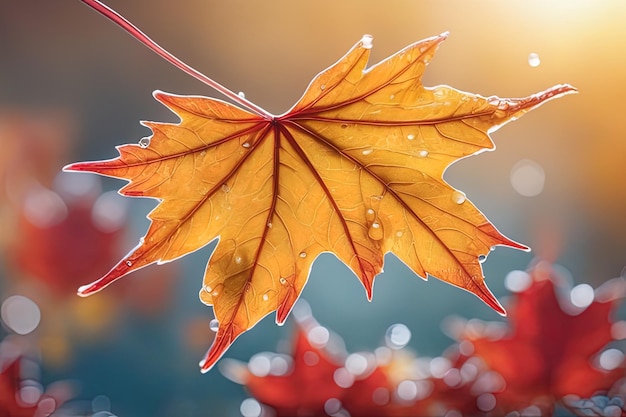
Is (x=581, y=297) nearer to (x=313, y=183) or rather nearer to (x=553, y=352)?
(x=553, y=352)

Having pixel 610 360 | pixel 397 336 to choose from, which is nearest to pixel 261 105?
pixel 397 336

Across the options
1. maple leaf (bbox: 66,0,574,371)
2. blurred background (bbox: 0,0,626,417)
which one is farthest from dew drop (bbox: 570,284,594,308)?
maple leaf (bbox: 66,0,574,371)

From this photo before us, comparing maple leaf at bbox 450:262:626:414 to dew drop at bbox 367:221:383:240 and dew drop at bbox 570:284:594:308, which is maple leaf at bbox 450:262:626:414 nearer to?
dew drop at bbox 570:284:594:308

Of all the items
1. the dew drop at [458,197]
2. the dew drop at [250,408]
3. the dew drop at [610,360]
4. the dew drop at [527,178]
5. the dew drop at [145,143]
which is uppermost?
the dew drop at [527,178]

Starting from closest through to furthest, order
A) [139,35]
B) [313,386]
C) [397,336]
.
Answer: [139,35] → [313,386] → [397,336]

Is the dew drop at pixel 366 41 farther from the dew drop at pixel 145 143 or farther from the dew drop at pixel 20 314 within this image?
the dew drop at pixel 20 314

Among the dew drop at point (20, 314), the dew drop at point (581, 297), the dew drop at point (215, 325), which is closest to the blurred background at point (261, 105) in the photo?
Result: the dew drop at point (20, 314)

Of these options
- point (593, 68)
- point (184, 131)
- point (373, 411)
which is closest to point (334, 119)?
point (184, 131)
